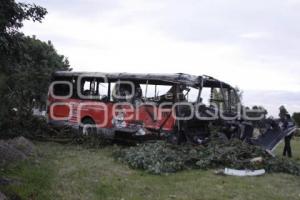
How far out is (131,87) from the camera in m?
14.8

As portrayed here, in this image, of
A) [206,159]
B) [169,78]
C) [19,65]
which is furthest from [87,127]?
[206,159]

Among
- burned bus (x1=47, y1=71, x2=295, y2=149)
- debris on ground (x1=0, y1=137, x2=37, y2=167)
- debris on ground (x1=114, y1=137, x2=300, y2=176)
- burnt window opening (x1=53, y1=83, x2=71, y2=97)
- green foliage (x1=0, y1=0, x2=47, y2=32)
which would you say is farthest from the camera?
burnt window opening (x1=53, y1=83, x2=71, y2=97)

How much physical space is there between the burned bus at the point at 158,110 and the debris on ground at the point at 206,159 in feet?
6.11

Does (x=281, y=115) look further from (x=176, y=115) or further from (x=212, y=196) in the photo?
(x=212, y=196)

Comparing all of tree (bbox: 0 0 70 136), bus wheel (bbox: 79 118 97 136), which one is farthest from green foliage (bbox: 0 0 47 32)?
bus wheel (bbox: 79 118 97 136)

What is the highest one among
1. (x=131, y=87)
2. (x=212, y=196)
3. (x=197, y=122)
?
(x=131, y=87)

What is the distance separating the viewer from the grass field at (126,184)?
7.79 meters

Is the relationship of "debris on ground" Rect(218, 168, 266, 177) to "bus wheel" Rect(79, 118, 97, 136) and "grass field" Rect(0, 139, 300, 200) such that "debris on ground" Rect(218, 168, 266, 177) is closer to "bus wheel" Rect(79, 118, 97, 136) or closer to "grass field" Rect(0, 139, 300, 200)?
"grass field" Rect(0, 139, 300, 200)

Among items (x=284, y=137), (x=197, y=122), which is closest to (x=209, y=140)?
(x=197, y=122)

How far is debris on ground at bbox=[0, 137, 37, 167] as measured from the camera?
9496mm

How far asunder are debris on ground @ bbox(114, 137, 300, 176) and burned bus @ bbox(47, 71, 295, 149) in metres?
1.86

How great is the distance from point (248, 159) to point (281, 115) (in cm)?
415

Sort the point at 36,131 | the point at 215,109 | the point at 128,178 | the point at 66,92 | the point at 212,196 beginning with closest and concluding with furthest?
the point at 212,196 → the point at 128,178 → the point at 215,109 → the point at 36,131 → the point at 66,92

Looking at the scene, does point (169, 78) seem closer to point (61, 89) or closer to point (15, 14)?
point (61, 89)
